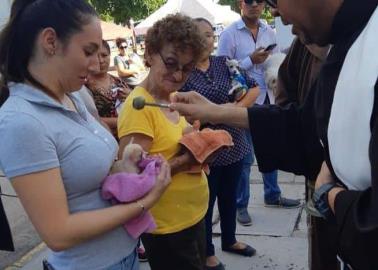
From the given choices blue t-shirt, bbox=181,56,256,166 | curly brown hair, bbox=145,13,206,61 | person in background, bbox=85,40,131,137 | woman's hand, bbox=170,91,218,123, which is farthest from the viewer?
person in background, bbox=85,40,131,137

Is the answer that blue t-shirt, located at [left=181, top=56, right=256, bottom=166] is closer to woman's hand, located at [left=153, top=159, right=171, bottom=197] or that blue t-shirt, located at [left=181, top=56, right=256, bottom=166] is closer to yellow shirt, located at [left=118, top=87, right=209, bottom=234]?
yellow shirt, located at [left=118, top=87, right=209, bottom=234]

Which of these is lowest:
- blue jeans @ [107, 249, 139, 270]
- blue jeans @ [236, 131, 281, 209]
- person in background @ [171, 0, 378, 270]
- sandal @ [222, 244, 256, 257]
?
sandal @ [222, 244, 256, 257]

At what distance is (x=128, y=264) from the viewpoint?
71.6 inches

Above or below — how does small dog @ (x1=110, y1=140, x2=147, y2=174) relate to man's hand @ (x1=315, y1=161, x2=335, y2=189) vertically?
below

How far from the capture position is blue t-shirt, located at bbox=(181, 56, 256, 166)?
10.6 feet

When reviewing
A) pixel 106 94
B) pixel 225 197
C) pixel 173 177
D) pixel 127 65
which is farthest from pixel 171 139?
pixel 127 65

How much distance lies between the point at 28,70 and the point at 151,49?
94 centimetres

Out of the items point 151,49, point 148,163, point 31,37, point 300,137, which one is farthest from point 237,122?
point 31,37

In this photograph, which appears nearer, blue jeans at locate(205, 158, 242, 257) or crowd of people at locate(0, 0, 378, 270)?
crowd of people at locate(0, 0, 378, 270)

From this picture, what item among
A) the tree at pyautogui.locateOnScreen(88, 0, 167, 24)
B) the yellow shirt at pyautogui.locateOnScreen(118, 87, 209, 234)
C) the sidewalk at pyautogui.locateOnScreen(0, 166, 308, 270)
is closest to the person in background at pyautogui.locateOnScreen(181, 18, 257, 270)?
the sidewalk at pyautogui.locateOnScreen(0, 166, 308, 270)

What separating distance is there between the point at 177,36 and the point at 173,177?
0.70m

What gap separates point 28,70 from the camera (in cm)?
159

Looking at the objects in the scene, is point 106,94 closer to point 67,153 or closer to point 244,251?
point 244,251

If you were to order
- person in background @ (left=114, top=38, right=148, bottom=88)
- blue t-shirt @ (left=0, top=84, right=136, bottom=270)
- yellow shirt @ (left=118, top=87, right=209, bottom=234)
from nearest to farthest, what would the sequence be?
1. blue t-shirt @ (left=0, top=84, right=136, bottom=270)
2. yellow shirt @ (left=118, top=87, right=209, bottom=234)
3. person in background @ (left=114, top=38, right=148, bottom=88)
